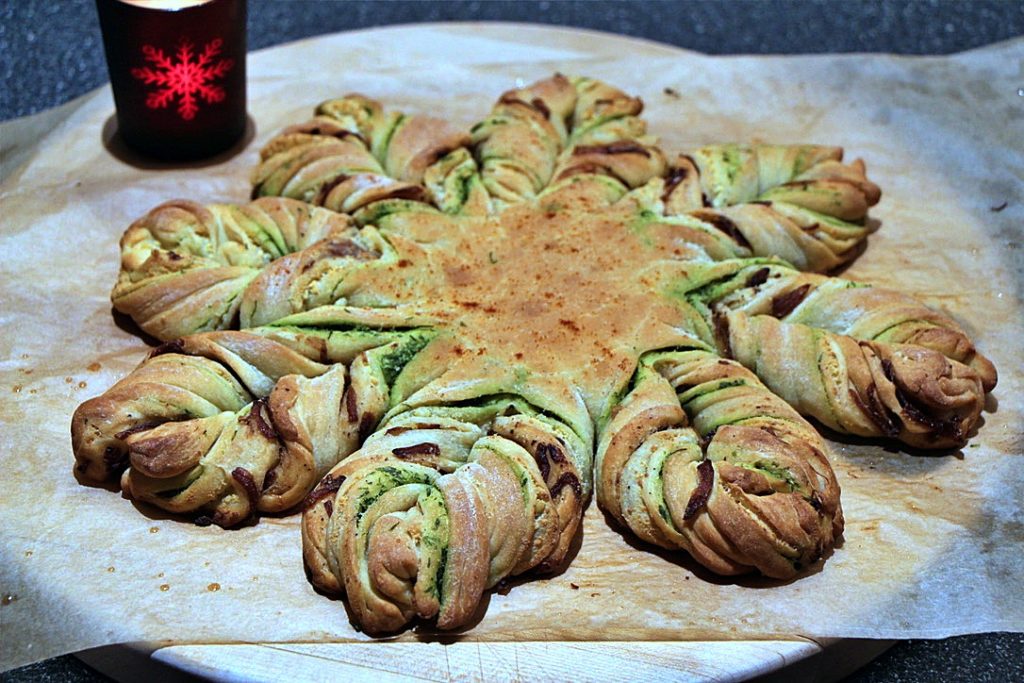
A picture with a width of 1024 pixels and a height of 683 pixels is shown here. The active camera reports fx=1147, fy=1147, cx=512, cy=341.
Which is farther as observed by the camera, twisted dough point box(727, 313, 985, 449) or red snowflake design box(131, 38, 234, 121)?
red snowflake design box(131, 38, 234, 121)

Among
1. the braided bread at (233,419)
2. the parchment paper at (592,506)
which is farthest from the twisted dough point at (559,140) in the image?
the braided bread at (233,419)

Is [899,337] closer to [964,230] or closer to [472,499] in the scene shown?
[964,230]

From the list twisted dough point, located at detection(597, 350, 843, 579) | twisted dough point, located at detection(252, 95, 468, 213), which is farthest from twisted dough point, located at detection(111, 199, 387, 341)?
twisted dough point, located at detection(597, 350, 843, 579)

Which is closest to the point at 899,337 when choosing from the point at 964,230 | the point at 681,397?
the point at 681,397

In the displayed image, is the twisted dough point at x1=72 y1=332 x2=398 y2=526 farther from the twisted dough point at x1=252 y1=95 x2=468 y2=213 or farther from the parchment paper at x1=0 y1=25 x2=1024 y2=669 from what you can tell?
the twisted dough point at x1=252 y1=95 x2=468 y2=213

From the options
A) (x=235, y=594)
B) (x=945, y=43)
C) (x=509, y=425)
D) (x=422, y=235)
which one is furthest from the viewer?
(x=945, y=43)

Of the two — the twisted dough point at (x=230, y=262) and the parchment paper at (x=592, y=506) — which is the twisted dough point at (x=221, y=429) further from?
the twisted dough point at (x=230, y=262)
